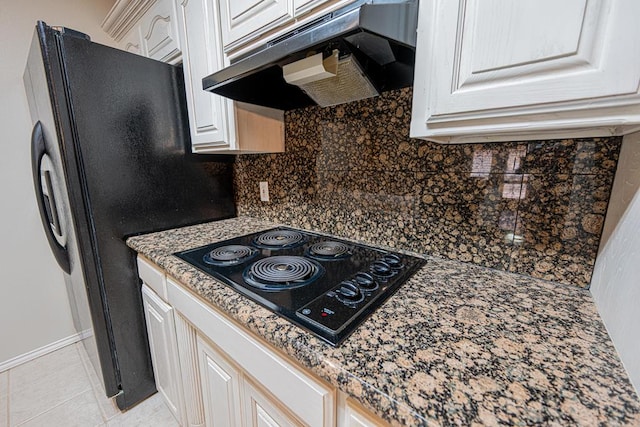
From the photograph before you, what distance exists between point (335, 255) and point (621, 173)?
754mm

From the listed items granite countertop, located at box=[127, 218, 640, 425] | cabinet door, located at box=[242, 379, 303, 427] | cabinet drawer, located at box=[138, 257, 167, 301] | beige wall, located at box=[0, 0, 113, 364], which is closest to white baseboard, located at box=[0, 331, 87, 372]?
beige wall, located at box=[0, 0, 113, 364]

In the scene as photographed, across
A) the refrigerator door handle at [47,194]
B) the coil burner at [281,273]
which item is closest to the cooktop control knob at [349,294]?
the coil burner at [281,273]

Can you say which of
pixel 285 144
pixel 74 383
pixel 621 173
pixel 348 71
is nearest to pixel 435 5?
pixel 348 71

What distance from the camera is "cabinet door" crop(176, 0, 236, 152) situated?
1034 mm

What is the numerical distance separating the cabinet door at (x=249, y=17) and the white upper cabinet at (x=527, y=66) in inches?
17.4

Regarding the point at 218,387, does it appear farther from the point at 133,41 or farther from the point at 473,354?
the point at 133,41

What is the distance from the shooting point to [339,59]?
2.48 feet

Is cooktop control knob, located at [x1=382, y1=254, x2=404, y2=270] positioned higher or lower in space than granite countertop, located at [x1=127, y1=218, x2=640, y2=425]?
higher

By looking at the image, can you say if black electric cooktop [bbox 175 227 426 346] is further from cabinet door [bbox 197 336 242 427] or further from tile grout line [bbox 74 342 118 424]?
tile grout line [bbox 74 342 118 424]

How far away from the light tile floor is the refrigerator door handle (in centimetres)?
72

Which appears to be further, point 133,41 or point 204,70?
point 133,41

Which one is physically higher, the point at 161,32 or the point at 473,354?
the point at 161,32

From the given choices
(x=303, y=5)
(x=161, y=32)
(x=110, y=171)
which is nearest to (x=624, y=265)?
(x=303, y=5)

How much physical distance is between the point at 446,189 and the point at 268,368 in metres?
0.74
